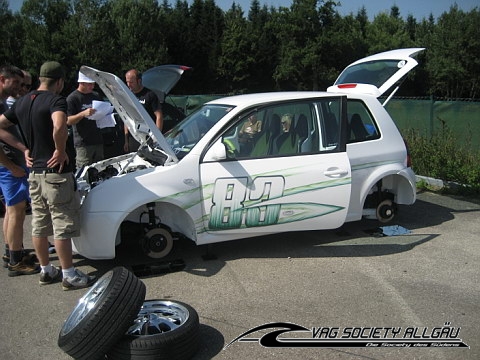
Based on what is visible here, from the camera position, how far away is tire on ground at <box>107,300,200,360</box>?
2.93m

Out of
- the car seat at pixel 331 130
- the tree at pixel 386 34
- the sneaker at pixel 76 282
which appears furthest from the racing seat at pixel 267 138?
the tree at pixel 386 34

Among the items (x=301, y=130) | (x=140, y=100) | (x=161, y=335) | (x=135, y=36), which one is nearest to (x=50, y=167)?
(x=161, y=335)

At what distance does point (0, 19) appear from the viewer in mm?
40094

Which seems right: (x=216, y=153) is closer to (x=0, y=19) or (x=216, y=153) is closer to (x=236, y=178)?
(x=236, y=178)

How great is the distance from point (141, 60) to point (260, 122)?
39700mm

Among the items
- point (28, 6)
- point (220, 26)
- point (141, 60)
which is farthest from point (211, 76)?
point (28, 6)

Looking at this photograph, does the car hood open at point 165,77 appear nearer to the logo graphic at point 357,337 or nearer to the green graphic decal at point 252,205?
the green graphic decal at point 252,205

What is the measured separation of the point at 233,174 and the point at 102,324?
2150mm

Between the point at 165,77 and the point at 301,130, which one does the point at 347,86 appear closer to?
the point at 301,130

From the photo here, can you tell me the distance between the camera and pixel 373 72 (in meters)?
6.84

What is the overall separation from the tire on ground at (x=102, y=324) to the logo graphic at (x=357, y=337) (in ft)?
2.48

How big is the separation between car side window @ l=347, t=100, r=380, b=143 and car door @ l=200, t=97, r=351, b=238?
363mm

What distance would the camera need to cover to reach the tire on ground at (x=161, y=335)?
2932 millimetres

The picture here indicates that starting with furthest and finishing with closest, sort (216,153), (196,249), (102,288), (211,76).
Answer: (211,76) < (196,249) < (216,153) < (102,288)
